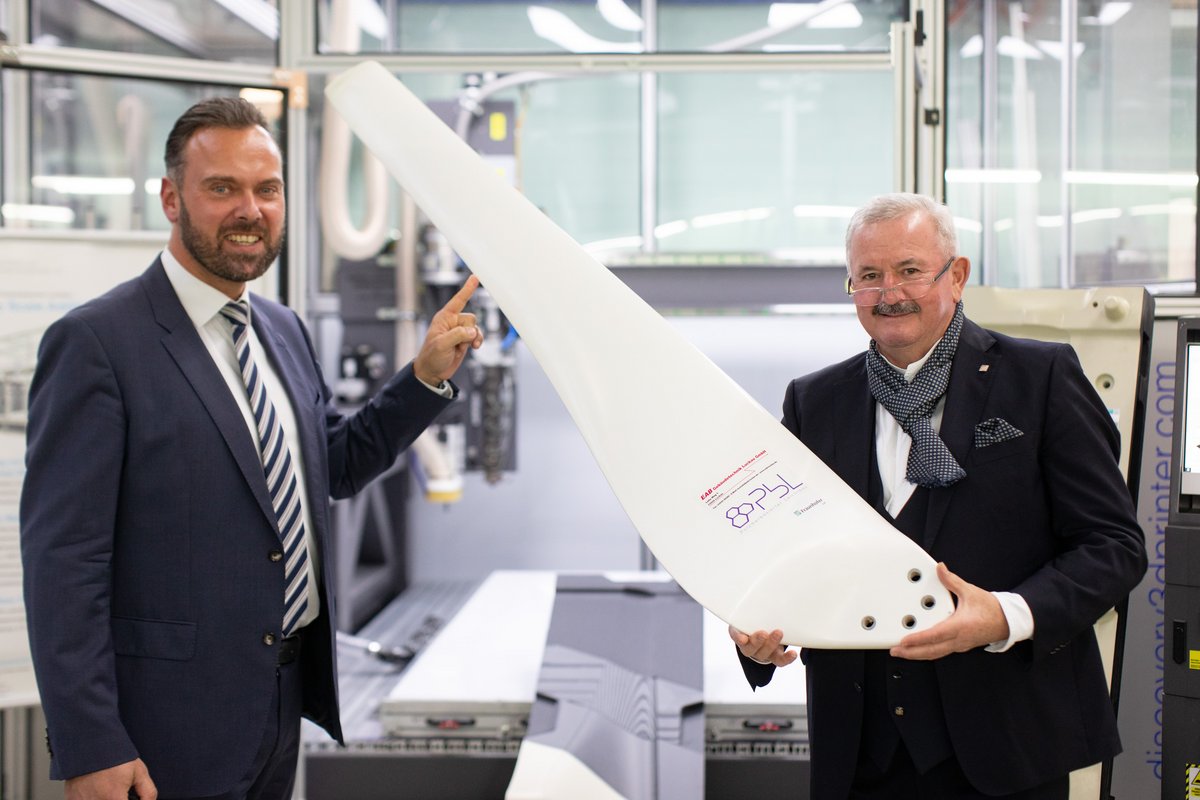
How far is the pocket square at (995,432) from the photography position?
1317 mm

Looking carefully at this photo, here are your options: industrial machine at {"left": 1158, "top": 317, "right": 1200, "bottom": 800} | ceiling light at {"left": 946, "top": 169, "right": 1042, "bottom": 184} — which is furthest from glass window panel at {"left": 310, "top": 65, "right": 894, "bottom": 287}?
industrial machine at {"left": 1158, "top": 317, "right": 1200, "bottom": 800}

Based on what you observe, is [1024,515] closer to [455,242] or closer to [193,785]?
[455,242]

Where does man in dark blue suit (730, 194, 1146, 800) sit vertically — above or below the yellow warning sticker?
below

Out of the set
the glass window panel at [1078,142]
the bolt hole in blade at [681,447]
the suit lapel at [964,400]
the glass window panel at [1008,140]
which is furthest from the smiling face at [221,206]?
the glass window panel at [1008,140]

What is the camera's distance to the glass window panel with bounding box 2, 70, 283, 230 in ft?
12.7

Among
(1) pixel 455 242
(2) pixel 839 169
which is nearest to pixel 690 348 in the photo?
(1) pixel 455 242

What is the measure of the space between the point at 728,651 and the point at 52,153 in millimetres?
3576

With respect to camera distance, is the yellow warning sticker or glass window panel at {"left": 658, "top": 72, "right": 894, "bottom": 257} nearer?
the yellow warning sticker

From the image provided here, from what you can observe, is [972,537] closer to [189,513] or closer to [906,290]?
[906,290]

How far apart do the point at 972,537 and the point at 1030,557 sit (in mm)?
91

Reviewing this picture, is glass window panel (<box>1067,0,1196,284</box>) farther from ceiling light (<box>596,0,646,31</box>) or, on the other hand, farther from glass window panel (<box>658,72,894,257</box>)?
ceiling light (<box>596,0,646,31</box>)

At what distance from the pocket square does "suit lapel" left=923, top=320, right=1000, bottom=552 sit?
13mm

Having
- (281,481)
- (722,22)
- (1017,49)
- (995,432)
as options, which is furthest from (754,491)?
(722,22)

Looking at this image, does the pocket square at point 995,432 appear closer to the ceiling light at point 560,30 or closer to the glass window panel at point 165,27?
the glass window panel at point 165,27
